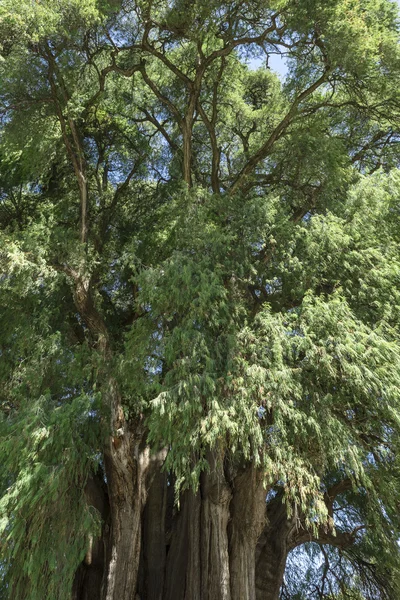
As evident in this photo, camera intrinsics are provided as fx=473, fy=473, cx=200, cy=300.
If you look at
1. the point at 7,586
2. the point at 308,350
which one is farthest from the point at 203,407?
the point at 7,586

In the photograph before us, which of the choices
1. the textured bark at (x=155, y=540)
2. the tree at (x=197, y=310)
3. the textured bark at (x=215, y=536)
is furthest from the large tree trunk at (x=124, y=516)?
the textured bark at (x=215, y=536)

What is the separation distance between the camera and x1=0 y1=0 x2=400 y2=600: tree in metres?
4.91

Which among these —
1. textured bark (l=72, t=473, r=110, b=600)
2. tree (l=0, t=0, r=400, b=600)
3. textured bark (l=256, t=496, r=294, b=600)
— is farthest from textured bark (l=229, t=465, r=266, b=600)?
textured bark (l=72, t=473, r=110, b=600)

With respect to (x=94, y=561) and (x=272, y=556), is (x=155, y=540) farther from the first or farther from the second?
(x=272, y=556)

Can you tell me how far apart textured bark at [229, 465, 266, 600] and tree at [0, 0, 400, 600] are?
0.09 ft

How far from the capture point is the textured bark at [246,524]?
5648 millimetres

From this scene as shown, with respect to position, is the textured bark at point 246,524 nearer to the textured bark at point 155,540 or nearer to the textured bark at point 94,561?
the textured bark at point 155,540

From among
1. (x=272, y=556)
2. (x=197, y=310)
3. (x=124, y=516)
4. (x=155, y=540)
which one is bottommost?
(x=272, y=556)

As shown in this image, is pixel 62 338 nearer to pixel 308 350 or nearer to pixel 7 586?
pixel 7 586

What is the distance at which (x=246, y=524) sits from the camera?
19.4 ft

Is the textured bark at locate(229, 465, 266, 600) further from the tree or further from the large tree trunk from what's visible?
the large tree trunk

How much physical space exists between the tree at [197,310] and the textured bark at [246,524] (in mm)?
27

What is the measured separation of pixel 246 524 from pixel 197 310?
9.20 ft

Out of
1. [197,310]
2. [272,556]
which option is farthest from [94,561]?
[197,310]
